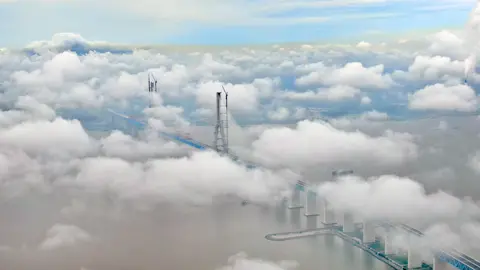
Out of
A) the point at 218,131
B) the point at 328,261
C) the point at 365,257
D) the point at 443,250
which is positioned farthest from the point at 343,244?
the point at 218,131

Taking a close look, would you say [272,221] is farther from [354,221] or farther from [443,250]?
[443,250]

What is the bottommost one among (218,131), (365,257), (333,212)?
(365,257)

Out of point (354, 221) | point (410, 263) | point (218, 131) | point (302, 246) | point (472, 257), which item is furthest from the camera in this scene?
point (218, 131)

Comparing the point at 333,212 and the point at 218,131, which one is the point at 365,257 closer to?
the point at 333,212

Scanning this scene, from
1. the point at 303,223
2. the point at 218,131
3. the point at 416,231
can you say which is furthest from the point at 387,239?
the point at 218,131

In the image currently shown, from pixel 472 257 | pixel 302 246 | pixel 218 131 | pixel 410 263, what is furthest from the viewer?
pixel 218 131

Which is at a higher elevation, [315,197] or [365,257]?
[315,197]

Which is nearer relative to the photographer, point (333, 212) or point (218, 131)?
point (333, 212)

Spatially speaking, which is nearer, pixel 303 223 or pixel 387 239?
pixel 387 239

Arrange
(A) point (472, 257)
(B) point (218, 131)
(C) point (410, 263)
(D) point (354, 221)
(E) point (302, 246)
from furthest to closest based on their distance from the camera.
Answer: (B) point (218, 131) → (D) point (354, 221) → (E) point (302, 246) → (C) point (410, 263) → (A) point (472, 257)
